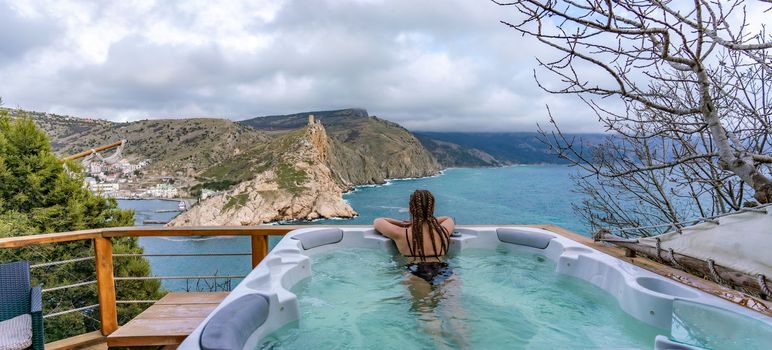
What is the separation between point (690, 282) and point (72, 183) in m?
14.8

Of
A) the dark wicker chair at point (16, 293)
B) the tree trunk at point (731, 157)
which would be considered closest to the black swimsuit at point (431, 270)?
the tree trunk at point (731, 157)

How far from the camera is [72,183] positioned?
11.8 metres

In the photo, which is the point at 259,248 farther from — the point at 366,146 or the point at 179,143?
the point at 366,146

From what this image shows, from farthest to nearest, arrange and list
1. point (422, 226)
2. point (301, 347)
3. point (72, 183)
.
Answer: point (72, 183)
point (422, 226)
point (301, 347)

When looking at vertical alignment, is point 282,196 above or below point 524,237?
below

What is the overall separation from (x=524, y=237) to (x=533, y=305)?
100 cm

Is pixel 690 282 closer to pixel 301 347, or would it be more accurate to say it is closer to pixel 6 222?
pixel 301 347

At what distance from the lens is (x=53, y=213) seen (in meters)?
11.1

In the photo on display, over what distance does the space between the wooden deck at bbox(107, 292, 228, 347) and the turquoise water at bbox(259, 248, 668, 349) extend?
672 mm

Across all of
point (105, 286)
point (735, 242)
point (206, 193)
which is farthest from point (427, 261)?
point (206, 193)

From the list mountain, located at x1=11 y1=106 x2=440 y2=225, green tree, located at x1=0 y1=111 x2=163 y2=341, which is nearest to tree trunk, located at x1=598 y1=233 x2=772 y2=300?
green tree, located at x1=0 y1=111 x2=163 y2=341

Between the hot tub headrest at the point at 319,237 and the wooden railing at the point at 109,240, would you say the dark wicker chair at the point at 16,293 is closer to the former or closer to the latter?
the wooden railing at the point at 109,240

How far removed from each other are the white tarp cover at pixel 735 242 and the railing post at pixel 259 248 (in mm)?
2599

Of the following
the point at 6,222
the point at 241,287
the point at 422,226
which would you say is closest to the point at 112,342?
the point at 241,287
